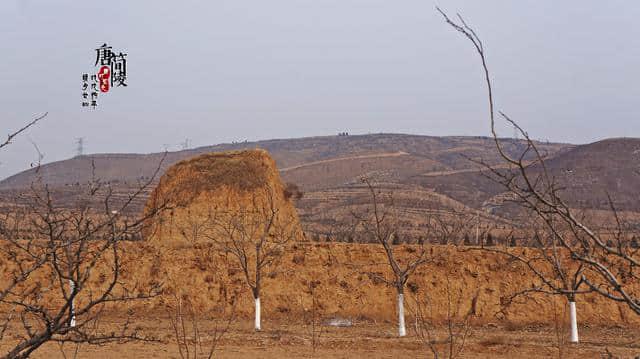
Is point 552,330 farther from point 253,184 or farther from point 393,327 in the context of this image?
point 253,184

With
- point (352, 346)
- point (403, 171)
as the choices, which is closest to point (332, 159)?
point (403, 171)

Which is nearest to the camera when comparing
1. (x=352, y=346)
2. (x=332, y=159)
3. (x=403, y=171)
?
(x=352, y=346)

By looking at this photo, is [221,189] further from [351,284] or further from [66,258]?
[66,258]

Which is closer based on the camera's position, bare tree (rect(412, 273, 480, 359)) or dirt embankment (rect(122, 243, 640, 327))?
bare tree (rect(412, 273, 480, 359))

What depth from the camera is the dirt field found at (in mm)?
15453

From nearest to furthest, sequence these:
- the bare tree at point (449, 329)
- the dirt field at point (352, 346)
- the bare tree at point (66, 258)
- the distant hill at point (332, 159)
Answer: the bare tree at point (66, 258)
the bare tree at point (449, 329)
the dirt field at point (352, 346)
the distant hill at point (332, 159)

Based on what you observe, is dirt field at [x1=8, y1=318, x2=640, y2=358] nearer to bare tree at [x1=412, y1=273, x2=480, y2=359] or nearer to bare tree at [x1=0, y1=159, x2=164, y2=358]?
bare tree at [x1=412, y1=273, x2=480, y2=359]

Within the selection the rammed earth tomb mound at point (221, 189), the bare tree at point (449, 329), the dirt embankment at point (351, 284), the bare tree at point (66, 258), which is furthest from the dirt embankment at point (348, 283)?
the bare tree at point (66, 258)

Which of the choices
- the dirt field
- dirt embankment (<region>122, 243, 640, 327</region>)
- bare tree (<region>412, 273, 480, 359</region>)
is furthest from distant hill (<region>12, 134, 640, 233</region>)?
the dirt field

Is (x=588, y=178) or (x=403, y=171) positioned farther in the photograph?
(x=403, y=171)

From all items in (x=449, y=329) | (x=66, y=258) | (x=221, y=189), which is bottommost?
(x=449, y=329)

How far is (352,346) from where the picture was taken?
1677 cm

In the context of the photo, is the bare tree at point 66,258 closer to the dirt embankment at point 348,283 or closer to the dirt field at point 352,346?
the dirt field at point 352,346

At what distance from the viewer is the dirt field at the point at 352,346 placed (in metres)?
15.5
